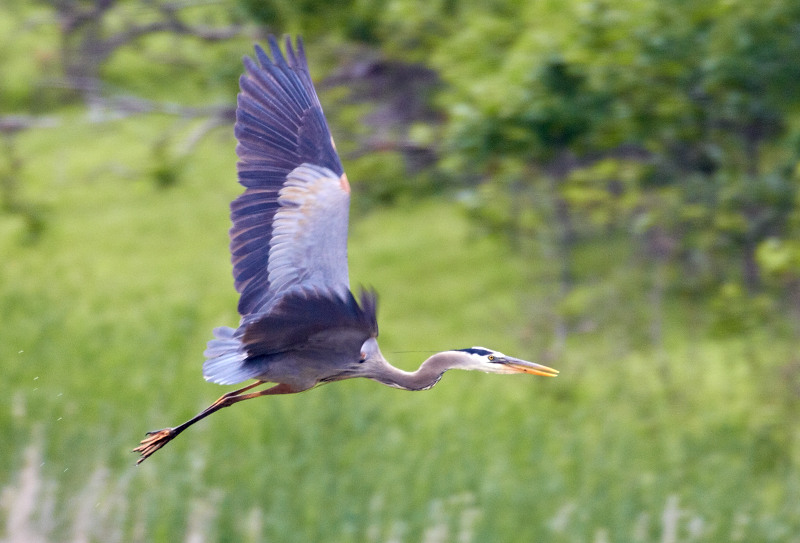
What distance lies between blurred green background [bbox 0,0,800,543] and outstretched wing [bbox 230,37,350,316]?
868 mm

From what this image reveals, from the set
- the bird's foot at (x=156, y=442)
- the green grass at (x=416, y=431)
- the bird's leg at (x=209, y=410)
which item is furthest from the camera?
the green grass at (x=416, y=431)

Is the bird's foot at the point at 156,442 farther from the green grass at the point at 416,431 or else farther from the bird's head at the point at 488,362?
the green grass at the point at 416,431

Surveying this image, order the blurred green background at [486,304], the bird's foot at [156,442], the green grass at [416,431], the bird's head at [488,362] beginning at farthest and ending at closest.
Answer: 1. the blurred green background at [486,304]
2. the green grass at [416,431]
3. the bird's foot at [156,442]
4. the bird's head at [488,362]

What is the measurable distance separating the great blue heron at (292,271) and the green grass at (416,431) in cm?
264

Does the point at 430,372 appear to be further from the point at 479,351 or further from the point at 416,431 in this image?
the point at 416,431

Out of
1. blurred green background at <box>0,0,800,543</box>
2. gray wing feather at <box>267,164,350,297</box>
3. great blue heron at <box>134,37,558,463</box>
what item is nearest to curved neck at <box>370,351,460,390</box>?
great blue heron at <box>134,37,558,463</box>

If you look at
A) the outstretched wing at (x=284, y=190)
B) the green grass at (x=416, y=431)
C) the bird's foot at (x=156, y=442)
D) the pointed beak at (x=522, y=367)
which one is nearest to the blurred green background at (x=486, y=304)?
the green grass at (x=416, y=431)

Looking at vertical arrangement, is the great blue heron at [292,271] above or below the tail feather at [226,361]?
above

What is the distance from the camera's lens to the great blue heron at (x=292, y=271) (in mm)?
2098

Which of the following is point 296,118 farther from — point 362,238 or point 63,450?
point 362,238

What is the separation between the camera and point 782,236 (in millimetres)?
8266

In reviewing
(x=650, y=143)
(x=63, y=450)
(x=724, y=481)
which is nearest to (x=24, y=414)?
(x=63, y=450)

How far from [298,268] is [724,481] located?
453 centimetres

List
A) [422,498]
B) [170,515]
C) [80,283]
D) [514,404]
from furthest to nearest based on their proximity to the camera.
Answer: [80,283], [514,404], [422,498], [170,515]
